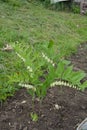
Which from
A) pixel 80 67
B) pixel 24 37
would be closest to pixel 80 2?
pixel 24 37

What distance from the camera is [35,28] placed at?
21.1 feet

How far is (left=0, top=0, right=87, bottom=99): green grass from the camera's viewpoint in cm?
529

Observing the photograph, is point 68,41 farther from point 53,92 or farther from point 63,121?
point 63,121

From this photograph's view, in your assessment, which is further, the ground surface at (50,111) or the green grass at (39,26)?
the green grass at (39,26)

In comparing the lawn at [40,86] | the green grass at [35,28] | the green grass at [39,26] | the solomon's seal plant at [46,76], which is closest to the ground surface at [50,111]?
the lawn at [40,86]

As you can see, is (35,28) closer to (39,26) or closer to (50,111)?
(39,26)

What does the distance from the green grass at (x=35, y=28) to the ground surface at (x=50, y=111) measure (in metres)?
0.42

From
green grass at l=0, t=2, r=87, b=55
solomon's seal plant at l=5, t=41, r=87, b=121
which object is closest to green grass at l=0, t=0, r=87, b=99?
green grass at l=0, t=2, r=87, b=55

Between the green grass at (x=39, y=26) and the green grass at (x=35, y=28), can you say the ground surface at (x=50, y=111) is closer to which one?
the green grass at (x=35, y=28)

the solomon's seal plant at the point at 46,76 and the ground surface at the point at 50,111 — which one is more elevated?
the solomon's seal plant at the point at 46,76

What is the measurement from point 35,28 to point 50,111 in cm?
322

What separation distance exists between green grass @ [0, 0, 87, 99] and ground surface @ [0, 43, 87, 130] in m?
0.42

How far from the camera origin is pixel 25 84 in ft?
10.7

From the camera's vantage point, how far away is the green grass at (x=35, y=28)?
529 centimetres
